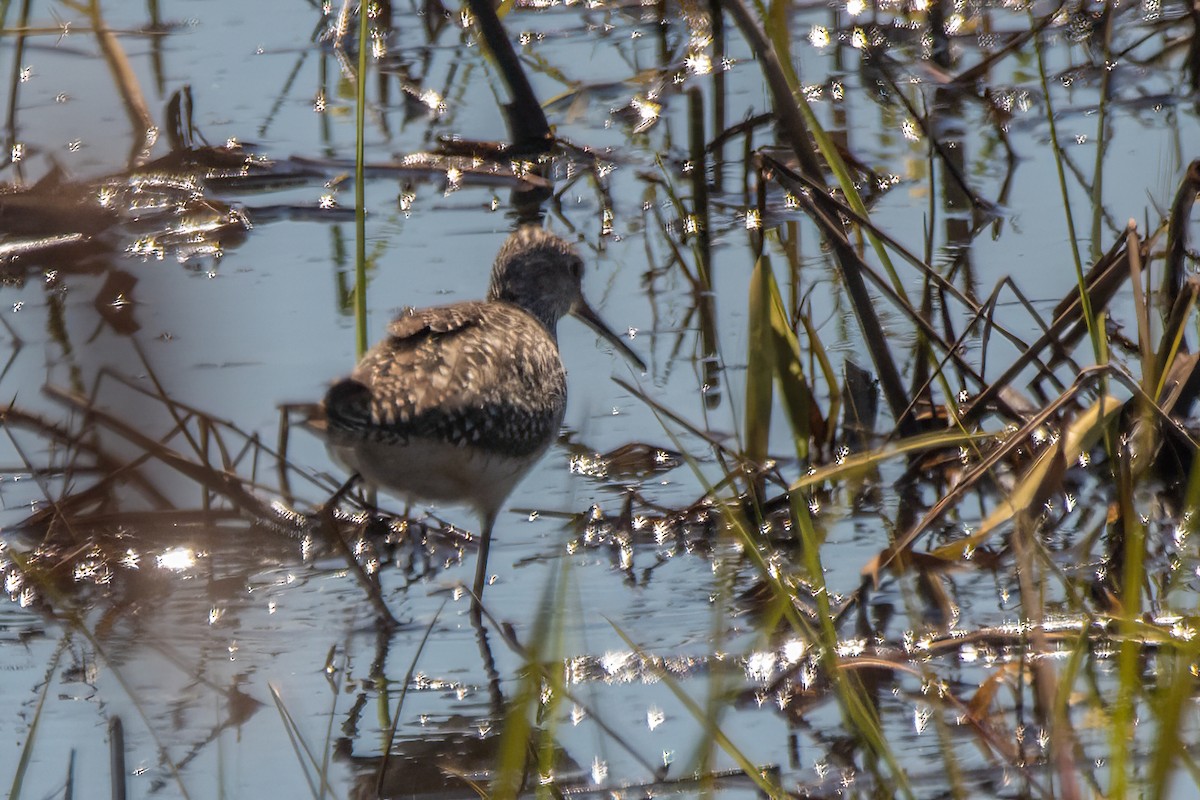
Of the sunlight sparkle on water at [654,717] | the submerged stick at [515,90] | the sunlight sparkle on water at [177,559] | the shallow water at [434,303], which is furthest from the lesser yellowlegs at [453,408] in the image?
the submerged stick at [515,90]

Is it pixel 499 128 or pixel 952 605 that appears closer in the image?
pixel 952 605

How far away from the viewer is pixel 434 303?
6.99 meters

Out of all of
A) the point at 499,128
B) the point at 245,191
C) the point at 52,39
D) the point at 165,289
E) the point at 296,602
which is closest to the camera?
the point at 165,289

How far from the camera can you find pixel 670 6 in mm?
10062

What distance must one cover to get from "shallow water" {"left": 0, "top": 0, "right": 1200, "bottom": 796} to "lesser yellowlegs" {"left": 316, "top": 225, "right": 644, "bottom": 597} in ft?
0.93

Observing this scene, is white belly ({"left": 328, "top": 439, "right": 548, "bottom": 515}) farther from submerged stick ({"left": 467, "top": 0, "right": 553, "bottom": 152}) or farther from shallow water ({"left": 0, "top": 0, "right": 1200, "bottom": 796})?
submerged stick ({"left": 467, "top": 0, "right": 553, "bottom": 152})

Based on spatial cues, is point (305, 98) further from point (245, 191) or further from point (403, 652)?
point (403, 652)

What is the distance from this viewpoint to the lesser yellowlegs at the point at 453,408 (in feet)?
15.9

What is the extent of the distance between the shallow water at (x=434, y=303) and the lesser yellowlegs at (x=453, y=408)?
28 cm

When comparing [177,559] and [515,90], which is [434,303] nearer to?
[515,90]

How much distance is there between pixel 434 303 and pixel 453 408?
79.0 inches

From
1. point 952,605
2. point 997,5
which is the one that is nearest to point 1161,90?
point 997,5

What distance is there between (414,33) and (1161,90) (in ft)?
14.0

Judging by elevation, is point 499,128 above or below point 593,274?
above
